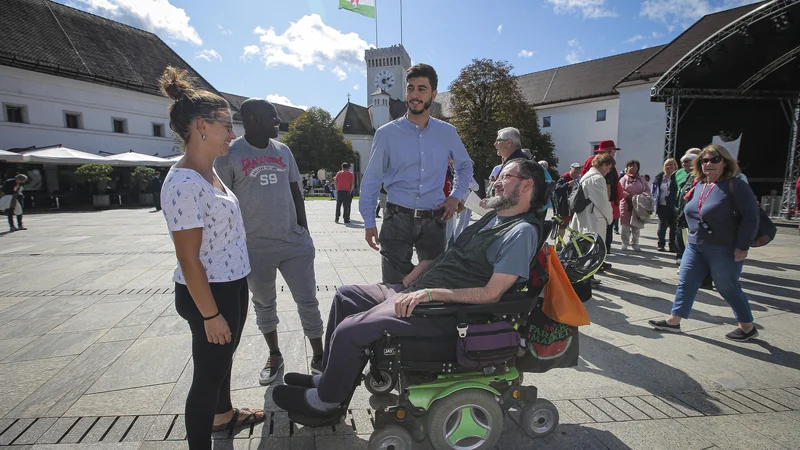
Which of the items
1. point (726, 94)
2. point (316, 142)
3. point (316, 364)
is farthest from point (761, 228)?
point (316, 142)

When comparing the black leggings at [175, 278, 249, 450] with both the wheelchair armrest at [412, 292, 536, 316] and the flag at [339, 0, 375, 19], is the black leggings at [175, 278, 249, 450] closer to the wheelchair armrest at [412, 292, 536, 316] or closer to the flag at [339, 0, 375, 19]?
the wheelchair armrest at [412, 292, 536, 316]

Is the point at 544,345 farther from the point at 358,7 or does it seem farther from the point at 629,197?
the point at 358,7

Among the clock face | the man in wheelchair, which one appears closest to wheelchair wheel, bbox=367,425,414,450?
the man in wheelchair

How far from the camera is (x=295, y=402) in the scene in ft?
6.52

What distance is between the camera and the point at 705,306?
4.38 metres

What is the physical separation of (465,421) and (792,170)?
18.2 m

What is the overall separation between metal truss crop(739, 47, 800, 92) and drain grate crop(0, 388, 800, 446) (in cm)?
1447

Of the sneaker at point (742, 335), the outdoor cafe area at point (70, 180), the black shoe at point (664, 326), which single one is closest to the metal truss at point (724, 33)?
the sneaker at point (742, 335)

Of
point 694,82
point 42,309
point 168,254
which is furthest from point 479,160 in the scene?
point 42,309

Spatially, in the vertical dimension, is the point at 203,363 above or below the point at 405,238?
below

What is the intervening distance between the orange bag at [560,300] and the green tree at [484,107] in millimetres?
30954

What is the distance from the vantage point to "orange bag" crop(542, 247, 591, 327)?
2.00m

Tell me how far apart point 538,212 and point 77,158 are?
80.2 feet

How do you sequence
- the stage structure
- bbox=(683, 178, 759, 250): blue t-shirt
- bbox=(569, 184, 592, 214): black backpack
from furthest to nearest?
the stage structure, bbox=(569, 184, 592, 214): black backpack, bbox=(683, 178, 759, 250): blue t-shirt
